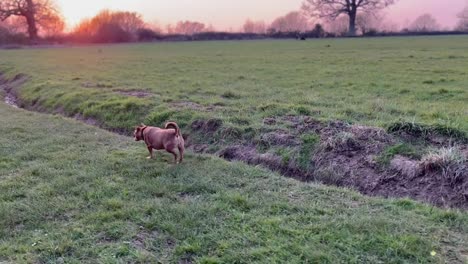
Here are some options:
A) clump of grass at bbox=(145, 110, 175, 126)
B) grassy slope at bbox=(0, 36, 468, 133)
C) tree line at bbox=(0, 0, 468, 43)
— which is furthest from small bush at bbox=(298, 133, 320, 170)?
tree line at bbox=(0, 0, 468, 43)

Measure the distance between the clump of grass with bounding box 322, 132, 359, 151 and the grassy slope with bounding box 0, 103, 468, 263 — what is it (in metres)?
1.30

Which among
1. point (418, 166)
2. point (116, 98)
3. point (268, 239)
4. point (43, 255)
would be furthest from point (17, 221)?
point (116, 98)

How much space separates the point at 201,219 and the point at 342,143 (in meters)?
3.31

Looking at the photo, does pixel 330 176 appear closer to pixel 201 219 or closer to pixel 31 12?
pixel 201 219

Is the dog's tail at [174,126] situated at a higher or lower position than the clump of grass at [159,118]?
higher

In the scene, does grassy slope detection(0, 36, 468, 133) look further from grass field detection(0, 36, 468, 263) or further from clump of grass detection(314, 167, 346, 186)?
clump of grass detection(314, 167, 346, 186)

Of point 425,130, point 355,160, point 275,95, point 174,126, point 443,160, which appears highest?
point 174,126

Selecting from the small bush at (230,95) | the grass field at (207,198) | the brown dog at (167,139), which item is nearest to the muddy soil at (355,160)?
the grass field at (207,198)

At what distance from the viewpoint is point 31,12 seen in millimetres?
74438

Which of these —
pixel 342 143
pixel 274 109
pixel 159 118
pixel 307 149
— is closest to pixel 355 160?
pixel 342 143

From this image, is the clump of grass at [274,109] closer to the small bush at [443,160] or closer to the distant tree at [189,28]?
the small bush at [443,160]

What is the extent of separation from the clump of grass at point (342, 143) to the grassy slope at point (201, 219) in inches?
51.3

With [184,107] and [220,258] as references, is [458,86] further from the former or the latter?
[220,258]

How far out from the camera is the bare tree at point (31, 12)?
2901 inches
